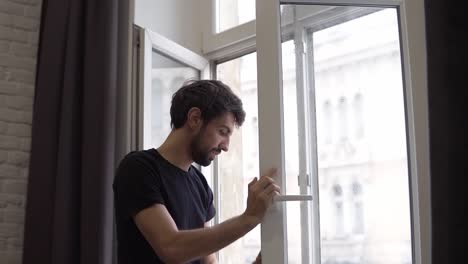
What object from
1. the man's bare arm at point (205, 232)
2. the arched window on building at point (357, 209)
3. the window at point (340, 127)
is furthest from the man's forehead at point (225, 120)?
the arched window on building at point (357, 209)

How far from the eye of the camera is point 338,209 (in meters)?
1.77

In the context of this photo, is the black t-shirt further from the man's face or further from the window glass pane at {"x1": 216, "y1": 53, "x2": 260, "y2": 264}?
the window glass pane at {"x1": 216, "y1": 53, "x2": 260, "y2": 264}

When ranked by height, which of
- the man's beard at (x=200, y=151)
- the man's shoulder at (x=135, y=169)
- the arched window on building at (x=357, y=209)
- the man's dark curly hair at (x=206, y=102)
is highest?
the man's dark curly hair at (x=206, y=102)

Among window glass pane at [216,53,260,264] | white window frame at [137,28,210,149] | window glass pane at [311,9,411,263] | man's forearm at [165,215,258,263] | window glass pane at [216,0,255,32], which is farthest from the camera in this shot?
window glass pane at [216,0,255,32]

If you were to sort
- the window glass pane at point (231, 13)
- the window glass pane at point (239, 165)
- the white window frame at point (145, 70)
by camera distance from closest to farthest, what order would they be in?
the white window frame at point (145, 70) < the window glass pane at point (239, 165) < the window glass pane at point (231, 13)

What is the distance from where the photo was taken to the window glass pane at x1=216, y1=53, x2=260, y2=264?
2766 mm

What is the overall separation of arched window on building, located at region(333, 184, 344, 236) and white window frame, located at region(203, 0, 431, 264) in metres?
0.06

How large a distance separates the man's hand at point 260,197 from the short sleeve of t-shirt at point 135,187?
29cm

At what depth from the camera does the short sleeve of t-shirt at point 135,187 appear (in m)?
1.74

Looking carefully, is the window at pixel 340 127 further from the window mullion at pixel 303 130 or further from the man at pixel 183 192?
the man at pixel 183 192

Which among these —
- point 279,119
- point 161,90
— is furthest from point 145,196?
point 161,90

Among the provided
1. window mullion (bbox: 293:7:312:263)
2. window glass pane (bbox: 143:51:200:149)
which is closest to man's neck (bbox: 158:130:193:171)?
window mullion (bbox: 293:7:312:263)

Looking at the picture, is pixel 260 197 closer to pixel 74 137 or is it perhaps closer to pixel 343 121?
pixel 343 121

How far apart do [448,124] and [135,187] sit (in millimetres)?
874
